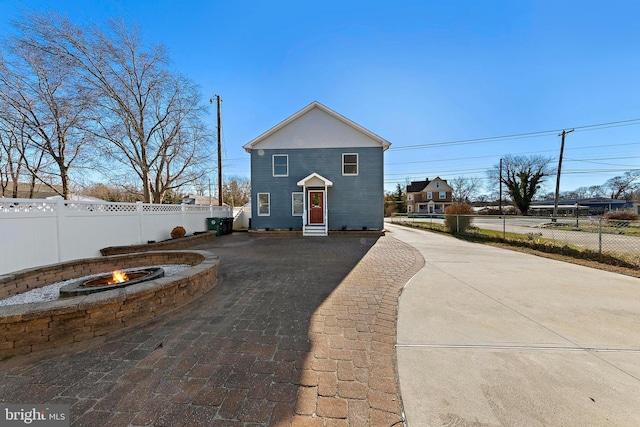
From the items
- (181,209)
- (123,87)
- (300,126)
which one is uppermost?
(123,87)

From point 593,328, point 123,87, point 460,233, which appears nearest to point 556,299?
point 593,328

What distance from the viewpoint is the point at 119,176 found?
46.4 ft

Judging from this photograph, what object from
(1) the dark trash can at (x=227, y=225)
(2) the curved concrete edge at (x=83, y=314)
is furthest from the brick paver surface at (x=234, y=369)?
(1) the dark trash can at (x=227, y=225)

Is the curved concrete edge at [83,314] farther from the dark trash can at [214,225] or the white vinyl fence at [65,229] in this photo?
the dark trash can at [214,225]

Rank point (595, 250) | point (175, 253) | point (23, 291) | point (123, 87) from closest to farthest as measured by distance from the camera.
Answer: point (23, 291)
point (175, 253)
point (595, 250)
point (123, 87)

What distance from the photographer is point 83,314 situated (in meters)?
2.63

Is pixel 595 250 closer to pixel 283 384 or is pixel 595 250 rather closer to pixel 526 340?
pixel 526 340

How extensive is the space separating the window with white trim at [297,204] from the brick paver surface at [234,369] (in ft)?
32.5

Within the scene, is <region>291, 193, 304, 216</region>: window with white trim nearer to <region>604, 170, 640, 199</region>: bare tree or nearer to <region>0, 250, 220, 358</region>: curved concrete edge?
<region>0, 250, 220, 358</region>: curved concrete edge

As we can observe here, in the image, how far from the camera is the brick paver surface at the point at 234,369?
1.71 m

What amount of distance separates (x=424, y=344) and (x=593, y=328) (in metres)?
2.34

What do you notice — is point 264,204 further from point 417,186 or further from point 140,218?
point 417,186

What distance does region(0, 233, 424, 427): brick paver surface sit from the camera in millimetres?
1705

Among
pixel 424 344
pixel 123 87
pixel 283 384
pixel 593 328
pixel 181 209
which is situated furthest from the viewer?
pixel 123 87
